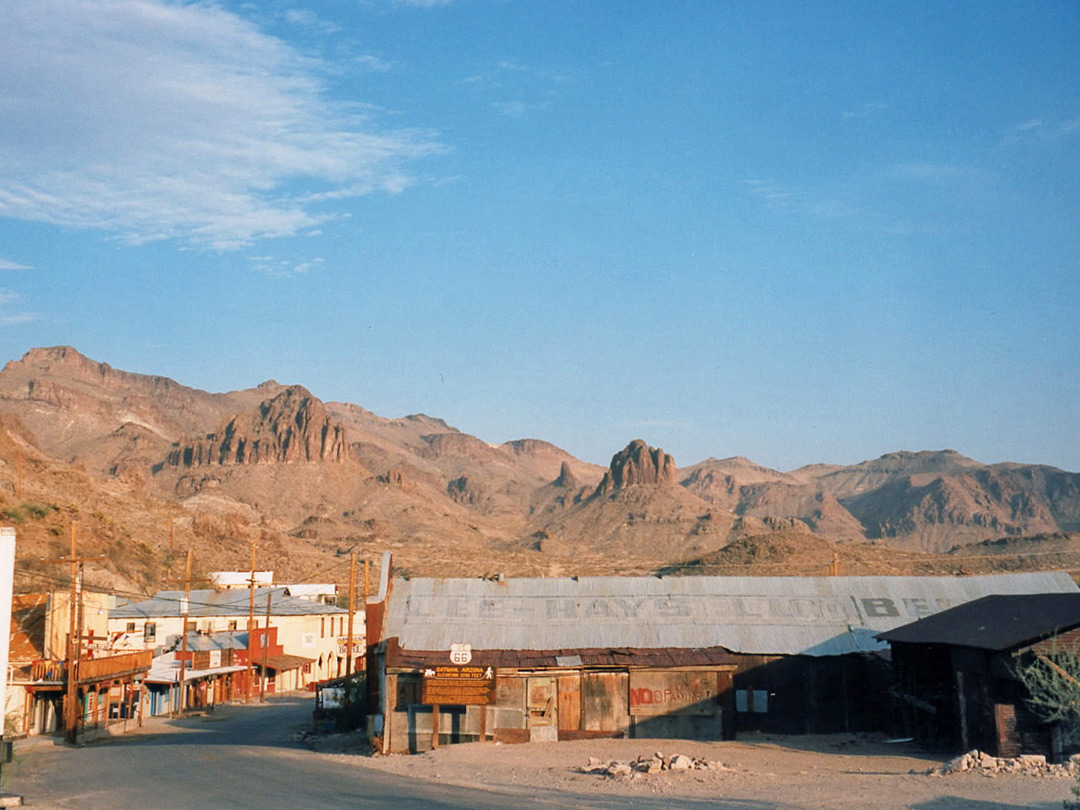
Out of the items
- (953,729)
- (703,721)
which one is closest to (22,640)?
(703,721)

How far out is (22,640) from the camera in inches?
2080

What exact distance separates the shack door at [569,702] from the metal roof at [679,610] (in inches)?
65.7

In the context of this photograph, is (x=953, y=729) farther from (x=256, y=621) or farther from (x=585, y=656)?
(x=256, y=621)

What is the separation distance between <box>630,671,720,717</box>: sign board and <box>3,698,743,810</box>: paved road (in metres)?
10.1

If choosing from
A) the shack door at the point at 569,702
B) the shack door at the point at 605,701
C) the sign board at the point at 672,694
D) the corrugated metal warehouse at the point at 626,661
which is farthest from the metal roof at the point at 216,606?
the sign board at the point at 672,694

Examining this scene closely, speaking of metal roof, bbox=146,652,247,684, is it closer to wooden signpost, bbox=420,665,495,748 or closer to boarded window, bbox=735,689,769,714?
wooden signpost, bbox=420,665,495,748

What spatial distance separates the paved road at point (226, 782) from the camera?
80.7 feet

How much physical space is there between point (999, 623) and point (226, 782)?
76.1ft

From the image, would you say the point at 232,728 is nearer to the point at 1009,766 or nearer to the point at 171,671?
the point at 171,671

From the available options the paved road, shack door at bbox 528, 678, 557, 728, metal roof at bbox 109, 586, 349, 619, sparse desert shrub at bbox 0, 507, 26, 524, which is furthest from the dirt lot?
sparse desert shrub at bbox 0, 507, 26, 524

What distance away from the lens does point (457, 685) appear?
3628 cm

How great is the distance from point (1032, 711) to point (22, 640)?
154 ft

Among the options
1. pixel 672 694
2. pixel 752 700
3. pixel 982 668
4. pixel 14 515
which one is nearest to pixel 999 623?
pixel 982 668

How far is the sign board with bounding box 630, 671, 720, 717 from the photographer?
122 ft
